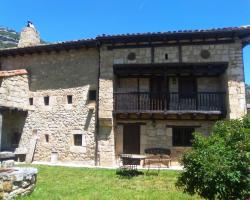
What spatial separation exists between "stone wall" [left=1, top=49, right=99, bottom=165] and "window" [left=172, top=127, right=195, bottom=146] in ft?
14.9

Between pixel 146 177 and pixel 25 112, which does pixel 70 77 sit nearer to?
pixel 25 112

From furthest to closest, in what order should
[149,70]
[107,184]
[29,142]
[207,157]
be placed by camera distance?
[29,142], [149,70], [107,184], [207,157]

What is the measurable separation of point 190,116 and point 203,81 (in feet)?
7.61

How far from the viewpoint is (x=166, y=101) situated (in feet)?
54.6

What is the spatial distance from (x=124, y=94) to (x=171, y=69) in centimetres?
297

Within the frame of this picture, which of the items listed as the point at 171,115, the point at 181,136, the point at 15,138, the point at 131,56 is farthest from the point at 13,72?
the point at 181,136

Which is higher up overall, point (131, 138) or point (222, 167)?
point (131, 138)

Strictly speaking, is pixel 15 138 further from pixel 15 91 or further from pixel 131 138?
pixel 131 138

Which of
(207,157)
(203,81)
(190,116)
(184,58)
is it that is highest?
(184,58)

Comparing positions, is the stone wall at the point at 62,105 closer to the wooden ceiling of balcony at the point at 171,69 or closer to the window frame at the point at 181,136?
the wooden ceiling of balcony at the point at 171,69

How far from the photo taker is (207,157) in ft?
21.5

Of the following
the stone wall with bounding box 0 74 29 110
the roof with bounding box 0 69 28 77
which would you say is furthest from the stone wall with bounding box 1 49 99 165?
the roof with bounding box 0 69 28 77

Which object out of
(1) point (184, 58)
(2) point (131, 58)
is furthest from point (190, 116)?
(2) point (131, 58)

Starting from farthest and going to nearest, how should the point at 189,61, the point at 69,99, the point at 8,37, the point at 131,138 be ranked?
the point at 8,37 < the point at 69,99 < the point at 131,138 < the point at 189,61
